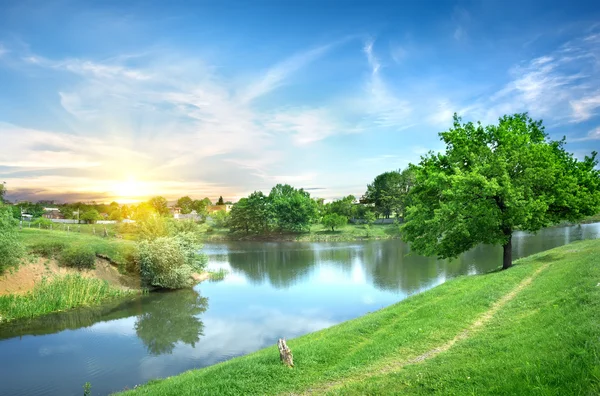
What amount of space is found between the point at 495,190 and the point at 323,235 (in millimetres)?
81242

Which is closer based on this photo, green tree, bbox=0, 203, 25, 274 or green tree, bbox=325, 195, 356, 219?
green tree, bbox=0, 203, 25, 274

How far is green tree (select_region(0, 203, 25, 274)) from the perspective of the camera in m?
32.0

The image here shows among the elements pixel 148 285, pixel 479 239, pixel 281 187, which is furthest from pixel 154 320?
pixel 281 187

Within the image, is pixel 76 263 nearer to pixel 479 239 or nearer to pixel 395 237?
pixel 479 239

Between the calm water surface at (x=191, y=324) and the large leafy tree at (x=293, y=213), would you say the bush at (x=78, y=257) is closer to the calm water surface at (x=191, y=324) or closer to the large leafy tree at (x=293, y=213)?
the calm water surface at (x=191, y=324)

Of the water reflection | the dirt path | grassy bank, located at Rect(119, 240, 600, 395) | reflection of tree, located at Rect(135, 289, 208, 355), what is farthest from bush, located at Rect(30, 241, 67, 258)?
grassy bank, located at Rect(119, 240, 600, 395)

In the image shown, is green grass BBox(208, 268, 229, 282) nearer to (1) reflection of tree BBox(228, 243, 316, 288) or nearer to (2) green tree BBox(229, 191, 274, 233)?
(1) reflection of tree BBox(228, 243, 316, 288)

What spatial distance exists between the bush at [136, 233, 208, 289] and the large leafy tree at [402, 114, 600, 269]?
84.1 feet

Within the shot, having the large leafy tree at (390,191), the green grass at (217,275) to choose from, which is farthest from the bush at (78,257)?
the large leafy tree at (390,191)

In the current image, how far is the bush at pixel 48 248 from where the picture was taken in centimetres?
3853

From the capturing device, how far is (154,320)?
32.6 m

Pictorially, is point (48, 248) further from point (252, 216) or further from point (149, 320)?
point (252, 216)

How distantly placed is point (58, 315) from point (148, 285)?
461 inches

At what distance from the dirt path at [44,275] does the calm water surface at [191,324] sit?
14.0 feet
